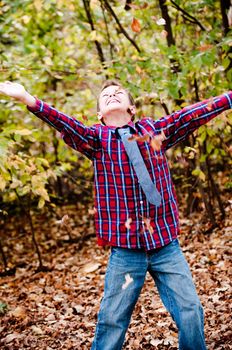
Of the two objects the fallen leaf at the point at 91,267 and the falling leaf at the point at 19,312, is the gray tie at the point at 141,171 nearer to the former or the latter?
the falling leaf at the point at 19,312

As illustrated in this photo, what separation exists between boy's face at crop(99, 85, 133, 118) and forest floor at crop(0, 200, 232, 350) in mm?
1796

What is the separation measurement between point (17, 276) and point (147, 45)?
11.9ft

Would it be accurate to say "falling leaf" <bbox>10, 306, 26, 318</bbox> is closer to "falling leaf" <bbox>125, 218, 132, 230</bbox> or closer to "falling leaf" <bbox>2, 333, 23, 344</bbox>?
"falling leaf" <bbox>2, 333, 23, 344</bbox>

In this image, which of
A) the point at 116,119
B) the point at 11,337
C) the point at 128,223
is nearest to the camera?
the point at 128,223

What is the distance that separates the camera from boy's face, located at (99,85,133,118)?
2527mm

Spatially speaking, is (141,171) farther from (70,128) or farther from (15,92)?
(15,92)

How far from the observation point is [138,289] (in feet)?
7.91

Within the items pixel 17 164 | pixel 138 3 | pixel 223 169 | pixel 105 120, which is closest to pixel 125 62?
pixel 138 3

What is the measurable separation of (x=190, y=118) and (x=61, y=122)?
2.29ft

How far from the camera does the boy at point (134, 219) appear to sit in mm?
2342

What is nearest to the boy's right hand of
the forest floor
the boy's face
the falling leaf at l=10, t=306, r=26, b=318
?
the boy's face

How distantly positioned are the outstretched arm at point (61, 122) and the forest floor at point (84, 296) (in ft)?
5.60

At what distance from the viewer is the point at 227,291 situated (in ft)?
→ 12.9

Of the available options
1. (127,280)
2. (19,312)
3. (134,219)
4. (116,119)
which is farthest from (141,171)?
(19,312)
